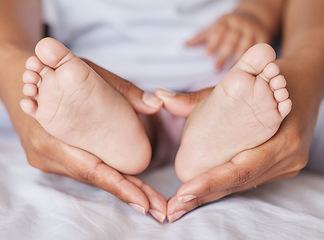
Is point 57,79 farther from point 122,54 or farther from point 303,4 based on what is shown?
point 303,4

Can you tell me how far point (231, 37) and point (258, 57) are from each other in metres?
0.42

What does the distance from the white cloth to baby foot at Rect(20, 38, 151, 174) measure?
0.28 metres

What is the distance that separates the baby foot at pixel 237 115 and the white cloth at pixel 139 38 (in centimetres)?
27

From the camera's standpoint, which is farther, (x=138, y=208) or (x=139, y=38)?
(x=139, y=38)

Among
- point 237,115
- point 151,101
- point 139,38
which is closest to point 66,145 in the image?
point 151,101

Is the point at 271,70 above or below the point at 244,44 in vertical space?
above

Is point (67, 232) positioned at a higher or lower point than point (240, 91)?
lower

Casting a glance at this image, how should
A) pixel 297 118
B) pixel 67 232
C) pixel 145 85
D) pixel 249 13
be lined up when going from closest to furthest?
pixel 67 232 → pixel 297 118 → pixel 145 85 → pixel 249 13

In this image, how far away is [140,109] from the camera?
2.08 ft

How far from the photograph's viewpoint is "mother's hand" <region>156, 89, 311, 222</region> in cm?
55

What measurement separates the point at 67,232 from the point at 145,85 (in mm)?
433

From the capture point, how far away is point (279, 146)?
1.88ft

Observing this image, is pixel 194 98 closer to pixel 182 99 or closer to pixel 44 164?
pixel 182 99

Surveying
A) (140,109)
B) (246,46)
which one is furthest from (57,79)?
(246,46)
